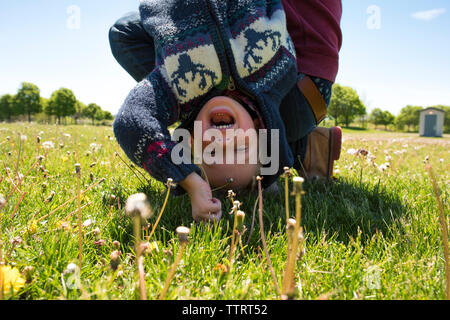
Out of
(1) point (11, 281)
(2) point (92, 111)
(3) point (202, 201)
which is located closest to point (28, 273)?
(1) point (11, 281)

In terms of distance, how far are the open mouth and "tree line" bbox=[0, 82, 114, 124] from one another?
56784mm

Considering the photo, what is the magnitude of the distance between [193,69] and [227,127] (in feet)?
1.20

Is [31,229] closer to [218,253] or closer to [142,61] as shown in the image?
[218,253]

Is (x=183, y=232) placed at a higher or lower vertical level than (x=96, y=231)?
higher

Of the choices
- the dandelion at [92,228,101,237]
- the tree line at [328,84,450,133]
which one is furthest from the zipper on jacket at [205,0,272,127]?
the tree line at [328,84,450,133]

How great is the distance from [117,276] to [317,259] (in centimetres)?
79

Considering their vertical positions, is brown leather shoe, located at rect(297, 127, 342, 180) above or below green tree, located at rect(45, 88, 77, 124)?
below

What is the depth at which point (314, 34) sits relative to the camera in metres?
2.21

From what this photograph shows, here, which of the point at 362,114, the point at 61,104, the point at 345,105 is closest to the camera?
the point at 61,104

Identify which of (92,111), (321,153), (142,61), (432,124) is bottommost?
(321,153)

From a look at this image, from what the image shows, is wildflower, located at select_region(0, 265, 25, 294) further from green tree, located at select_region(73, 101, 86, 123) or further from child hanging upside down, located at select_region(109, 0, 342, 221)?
green tree, located at select_region(73, 101, 86, 123)

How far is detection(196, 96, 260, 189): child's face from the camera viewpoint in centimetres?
174
